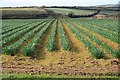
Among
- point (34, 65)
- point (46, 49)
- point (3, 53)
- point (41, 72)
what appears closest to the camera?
point (41, 72)

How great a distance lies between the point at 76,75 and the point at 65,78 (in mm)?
776

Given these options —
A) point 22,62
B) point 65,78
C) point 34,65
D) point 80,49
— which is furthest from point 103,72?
point 80,49

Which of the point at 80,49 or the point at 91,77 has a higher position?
the point at 80,49

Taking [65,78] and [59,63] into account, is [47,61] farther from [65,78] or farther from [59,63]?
[65,78]

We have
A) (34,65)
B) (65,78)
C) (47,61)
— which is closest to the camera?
(65,78)

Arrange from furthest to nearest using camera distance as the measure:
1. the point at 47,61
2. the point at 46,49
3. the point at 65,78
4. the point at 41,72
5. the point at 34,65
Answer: the point at 46,49, the point at 47,61, the point at 34,65, the point at 41,72, the point at 65,78

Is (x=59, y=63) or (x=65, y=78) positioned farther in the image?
(x=59, y=63)

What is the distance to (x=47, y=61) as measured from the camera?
14.8 metres

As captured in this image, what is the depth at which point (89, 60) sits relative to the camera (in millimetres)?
14922

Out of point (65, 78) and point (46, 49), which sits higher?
point (46, 49)

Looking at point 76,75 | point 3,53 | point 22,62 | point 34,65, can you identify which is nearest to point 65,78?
point 76,75

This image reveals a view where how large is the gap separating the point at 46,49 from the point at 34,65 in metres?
4.42

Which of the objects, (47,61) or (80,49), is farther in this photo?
(80,49)

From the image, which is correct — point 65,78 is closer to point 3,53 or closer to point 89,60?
point 89,60
